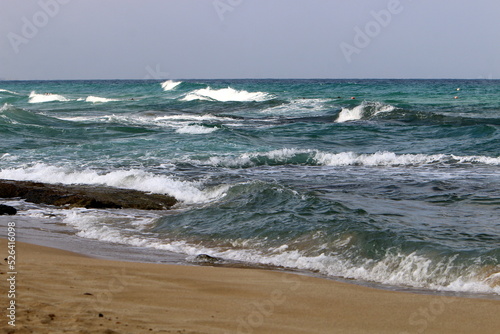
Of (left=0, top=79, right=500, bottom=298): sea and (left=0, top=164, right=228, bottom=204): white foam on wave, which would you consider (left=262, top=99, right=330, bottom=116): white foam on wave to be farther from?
(left=0, top=164, right=228, bottom=204): white foam on wave

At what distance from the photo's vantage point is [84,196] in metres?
10.7

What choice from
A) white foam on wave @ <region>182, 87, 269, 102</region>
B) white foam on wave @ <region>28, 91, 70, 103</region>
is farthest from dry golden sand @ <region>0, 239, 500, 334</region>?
white foam on wave @ <region>28, 91, 70, 103</region>

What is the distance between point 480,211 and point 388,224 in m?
1.95


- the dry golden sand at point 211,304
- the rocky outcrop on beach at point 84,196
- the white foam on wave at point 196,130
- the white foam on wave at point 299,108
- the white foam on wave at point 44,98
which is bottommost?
the dry golden sand at point 211,304

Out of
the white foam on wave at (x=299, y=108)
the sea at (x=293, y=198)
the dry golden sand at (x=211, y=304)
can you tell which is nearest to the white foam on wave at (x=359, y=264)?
the sea at (x=293, y=198)

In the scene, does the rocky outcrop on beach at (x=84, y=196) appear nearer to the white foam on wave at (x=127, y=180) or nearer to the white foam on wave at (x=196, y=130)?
the white foam on wave at (x=127, y=180)

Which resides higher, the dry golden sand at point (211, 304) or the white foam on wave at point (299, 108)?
the white foam on wave at point (299, 108)

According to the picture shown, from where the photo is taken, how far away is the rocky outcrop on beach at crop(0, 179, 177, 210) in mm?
10430

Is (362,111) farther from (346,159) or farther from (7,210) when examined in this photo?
(7,210)

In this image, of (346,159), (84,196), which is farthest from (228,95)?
(84,196)

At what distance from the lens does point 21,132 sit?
21891 mm

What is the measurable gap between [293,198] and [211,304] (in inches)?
206

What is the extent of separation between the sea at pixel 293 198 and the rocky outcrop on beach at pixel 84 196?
262 mm

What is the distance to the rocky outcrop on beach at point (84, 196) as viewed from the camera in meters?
10.4
